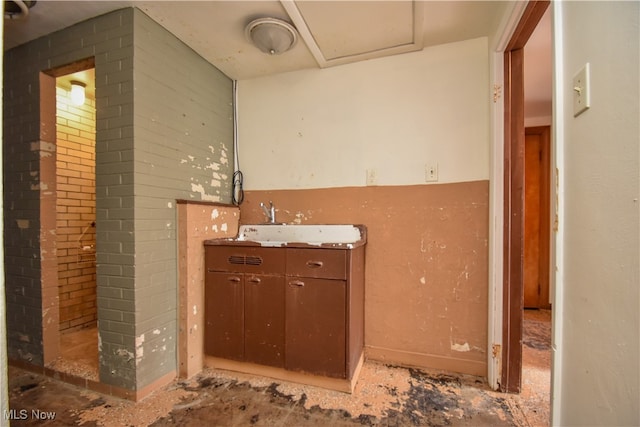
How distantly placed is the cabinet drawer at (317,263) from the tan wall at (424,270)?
480 mm

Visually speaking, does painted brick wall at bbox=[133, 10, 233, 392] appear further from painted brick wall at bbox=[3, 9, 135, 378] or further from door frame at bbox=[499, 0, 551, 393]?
door frame at bbox=[499, 0, 551, 393]

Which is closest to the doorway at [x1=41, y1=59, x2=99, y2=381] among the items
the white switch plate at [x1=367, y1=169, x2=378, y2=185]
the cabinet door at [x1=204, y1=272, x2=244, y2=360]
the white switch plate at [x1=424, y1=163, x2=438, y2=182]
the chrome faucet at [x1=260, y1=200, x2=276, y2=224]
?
the cabinet door at [x1=204, y1=272, x2=244, y2=360]

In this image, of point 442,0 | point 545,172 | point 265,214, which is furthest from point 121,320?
point 545,172

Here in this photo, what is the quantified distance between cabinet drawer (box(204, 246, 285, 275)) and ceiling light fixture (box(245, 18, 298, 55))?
139 cm

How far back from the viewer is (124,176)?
1650 millimetres

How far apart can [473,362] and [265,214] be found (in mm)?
1908

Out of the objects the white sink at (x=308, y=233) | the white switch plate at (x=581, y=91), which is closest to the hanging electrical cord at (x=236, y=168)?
the white sink at (x=308, y=233)

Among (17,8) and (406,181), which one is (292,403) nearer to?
(406,181)

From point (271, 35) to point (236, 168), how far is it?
1.11 m

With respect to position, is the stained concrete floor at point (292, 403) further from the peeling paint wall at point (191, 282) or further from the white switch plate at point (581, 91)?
the white switch plate at point (581, 91)

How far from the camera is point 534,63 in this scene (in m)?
2.29

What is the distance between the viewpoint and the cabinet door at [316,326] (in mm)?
1724

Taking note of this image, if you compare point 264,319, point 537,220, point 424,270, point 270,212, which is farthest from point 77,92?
point 537,220

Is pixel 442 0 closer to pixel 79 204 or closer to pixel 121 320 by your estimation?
pixel 121 320
